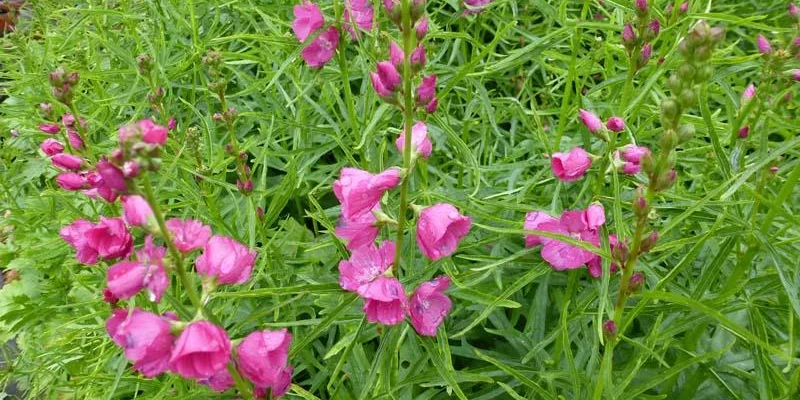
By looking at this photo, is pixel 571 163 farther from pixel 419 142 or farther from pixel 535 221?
pixel 419 142

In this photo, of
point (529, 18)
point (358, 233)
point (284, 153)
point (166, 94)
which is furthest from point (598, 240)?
point (166, 94)

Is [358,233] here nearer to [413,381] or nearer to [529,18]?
[413,381]

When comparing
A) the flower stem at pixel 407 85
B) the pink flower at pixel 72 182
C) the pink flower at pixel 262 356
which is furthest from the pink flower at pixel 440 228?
the pink flower at pixel 72 182

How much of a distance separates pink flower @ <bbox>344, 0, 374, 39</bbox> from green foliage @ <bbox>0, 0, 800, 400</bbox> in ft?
0.15

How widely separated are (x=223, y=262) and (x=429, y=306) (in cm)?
52

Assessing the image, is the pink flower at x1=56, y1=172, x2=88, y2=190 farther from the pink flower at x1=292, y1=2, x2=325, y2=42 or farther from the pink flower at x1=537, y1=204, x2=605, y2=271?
the pink flower at x1=537, y1=204, x2=605, y2=271

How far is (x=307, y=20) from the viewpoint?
1.99m

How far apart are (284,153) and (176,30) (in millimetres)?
1086

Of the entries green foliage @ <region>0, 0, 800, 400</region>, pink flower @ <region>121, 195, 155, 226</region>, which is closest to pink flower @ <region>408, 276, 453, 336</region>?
green foliage @ <region>0, 0, 800, 400</region>

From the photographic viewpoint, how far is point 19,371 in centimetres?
262

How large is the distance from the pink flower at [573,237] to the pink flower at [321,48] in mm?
822

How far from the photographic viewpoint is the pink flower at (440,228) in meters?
1.52

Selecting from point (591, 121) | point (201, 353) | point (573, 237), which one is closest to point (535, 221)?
point (573, 237)

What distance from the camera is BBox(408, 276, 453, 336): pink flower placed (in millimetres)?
1622
